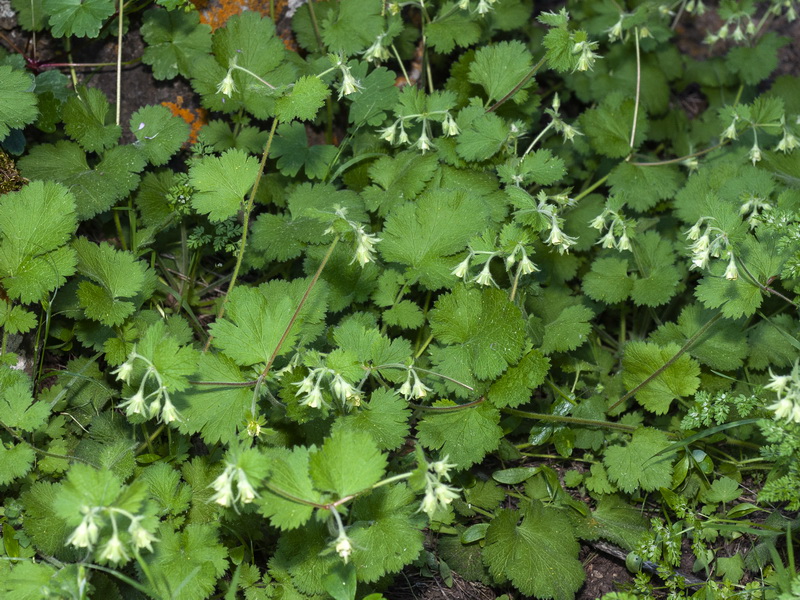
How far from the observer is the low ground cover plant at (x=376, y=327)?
2.56 m

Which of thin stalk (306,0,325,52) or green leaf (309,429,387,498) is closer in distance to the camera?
green leaf (309,429,387,498)

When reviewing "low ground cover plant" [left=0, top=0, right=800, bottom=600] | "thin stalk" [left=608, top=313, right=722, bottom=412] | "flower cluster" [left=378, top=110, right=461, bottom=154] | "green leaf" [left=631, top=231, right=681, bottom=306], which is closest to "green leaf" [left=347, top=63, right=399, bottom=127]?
"low ground cover plant" [left=0, top=0, right=800, bottom=600]

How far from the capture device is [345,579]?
2.48 m

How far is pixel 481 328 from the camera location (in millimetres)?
2889

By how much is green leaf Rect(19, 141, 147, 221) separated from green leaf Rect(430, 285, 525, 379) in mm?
1616

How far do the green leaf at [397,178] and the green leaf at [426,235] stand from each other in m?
0.24

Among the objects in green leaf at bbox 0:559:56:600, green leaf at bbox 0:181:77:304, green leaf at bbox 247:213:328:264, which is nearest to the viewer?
green leaf at bbox 0:559:56:600

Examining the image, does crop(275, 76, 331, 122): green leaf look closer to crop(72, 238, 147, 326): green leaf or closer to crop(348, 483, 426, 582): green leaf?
crop(72, 238, 147, 326): green leaf

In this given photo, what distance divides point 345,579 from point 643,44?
3.67 m

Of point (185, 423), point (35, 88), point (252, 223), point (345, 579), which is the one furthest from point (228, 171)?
point (345, 579)

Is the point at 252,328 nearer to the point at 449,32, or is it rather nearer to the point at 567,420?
the point at 567,420

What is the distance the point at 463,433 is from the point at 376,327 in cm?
56

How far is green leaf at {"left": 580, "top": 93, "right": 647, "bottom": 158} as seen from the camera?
3.77m

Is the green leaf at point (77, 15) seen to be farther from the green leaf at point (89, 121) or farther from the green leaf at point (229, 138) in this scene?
the green leaf at point (229, 138)
